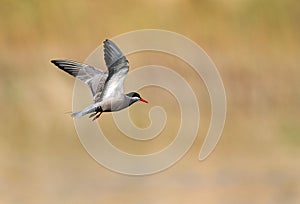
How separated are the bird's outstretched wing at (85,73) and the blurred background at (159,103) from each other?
8.77 ft

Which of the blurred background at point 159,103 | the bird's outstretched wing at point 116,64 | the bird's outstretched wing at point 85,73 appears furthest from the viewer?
the blurred background at point 159,103

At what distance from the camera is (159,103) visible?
7.30m

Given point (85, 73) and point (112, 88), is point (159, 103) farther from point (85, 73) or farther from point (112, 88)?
point (112, 88)

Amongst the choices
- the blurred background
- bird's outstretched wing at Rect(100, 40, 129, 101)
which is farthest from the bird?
the blurred background

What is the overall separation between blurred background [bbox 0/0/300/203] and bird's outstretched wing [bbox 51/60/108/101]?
8.77 feet

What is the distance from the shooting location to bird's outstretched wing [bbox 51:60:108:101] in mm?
4293

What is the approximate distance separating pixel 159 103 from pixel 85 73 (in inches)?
117

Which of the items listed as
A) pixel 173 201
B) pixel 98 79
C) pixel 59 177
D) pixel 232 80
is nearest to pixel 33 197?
pixel 59 177

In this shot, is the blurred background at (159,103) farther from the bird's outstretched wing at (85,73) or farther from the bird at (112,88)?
the bird at (112,88)

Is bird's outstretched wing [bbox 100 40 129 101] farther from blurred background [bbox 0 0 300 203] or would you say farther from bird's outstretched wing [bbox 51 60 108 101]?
blurred background [bbox 0 0 300 203]

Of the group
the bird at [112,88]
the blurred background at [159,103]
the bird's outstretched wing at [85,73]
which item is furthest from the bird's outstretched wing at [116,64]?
the blurred background at [159,103]

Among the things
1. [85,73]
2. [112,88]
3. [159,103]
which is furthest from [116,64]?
[159,103]

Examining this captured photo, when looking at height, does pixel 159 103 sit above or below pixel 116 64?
above

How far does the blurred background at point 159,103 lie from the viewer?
720 centimetres
